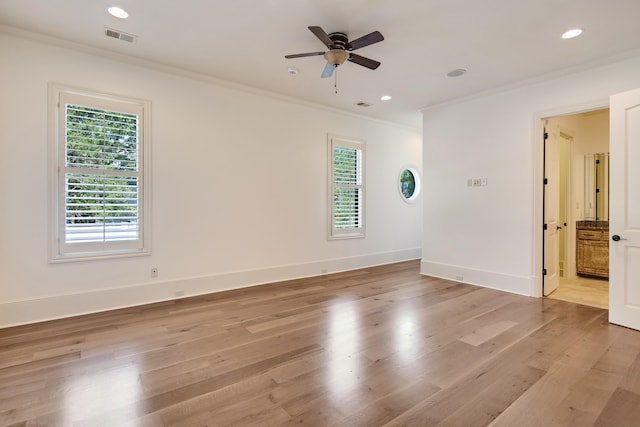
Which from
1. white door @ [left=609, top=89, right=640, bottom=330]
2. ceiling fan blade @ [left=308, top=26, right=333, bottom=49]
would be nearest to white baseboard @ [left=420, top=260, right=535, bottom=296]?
white door @ [left=609, top=89, right=640, bottom=330]

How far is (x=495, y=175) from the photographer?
16.3 feet

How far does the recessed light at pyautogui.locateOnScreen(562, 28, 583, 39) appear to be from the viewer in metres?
3.26

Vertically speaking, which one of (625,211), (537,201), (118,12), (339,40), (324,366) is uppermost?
(118,12)

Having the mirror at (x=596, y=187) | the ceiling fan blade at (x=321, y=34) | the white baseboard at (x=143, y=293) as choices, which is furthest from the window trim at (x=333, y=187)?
the mirror at (x=596, y=187)

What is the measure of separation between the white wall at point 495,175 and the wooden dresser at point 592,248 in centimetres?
176

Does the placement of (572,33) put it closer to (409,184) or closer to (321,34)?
(321,34)

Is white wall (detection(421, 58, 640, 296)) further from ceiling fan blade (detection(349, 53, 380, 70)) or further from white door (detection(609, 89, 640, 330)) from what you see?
ceiling fan blade (detection(349, 53, 380, 70))

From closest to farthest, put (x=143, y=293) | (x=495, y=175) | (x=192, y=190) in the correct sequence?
(x=143, y=293) → (x=192, y=190) → (x=495, y=175)

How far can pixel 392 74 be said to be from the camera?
439cm

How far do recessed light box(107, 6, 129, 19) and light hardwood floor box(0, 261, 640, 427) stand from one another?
3.05 metres

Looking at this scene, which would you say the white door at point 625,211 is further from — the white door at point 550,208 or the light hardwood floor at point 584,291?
the white door at point 550,208

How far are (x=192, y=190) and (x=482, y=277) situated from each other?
454 centimetres

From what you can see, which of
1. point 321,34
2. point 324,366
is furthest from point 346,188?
point 324,366

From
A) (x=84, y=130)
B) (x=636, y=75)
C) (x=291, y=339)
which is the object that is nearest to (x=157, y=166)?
(x=84, y=130)
